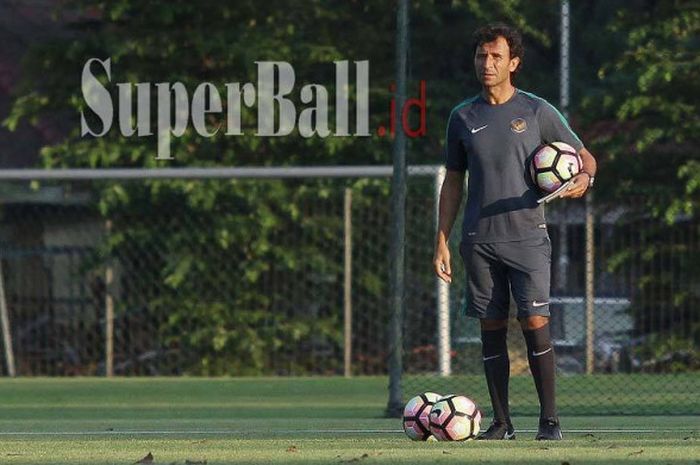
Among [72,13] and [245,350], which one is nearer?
[245,350]

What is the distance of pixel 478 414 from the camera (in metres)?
8.05

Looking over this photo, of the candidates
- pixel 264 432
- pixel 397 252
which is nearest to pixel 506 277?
pixel 264 432

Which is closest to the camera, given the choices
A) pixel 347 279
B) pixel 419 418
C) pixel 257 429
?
pixel 419 418

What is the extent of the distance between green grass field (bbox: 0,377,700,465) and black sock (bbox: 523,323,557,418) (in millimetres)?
226

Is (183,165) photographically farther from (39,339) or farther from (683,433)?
(683,433)

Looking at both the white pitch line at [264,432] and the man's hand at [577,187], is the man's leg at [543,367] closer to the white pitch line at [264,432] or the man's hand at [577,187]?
the man's hand at [577,187]

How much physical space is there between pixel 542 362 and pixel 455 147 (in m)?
1.08

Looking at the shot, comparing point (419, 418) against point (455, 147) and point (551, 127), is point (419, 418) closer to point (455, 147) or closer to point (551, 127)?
A: point (455, 147)

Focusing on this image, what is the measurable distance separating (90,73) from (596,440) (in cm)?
1108

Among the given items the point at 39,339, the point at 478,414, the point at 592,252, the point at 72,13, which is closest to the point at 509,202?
the point at 478,414

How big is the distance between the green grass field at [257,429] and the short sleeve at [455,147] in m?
1.33

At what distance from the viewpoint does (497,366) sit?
834 cm

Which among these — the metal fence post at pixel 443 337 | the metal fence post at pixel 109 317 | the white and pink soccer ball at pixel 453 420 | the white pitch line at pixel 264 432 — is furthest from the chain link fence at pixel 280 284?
the white and pink soccer ball at pixel 453 420

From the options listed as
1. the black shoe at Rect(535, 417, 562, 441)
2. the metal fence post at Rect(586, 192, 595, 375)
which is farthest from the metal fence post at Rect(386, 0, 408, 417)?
the metal fence post at Rect(586, 192, 595, 375)
